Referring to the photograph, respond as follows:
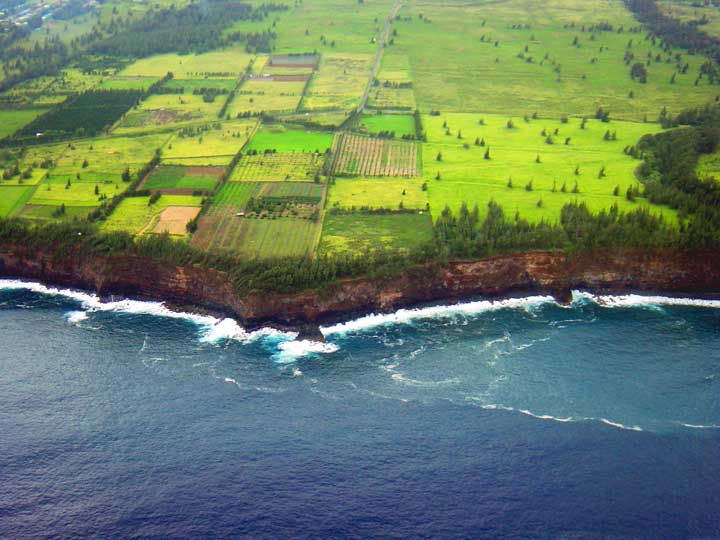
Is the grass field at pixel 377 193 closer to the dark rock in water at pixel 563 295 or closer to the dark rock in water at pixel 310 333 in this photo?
the dark rock in water at pixel 563 295

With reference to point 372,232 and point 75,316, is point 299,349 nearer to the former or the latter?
point 372,232

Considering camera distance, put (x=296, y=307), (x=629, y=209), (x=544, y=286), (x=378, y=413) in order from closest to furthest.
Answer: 1. (x=378, y=413)
2. (x=296, y=307)
3. (x=544, y=286)
4. (x=629, y=209)

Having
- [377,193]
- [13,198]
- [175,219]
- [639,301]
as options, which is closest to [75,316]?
[175,219]

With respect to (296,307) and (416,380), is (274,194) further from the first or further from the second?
(416,380)

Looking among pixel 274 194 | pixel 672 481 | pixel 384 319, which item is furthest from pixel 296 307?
pixel 672 481

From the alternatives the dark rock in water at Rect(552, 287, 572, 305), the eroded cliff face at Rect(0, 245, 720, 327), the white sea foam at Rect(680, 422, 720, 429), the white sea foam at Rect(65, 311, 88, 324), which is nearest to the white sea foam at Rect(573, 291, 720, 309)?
the dark rock in water at Rect(552, 287, 572, 305)

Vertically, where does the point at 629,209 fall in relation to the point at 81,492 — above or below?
above
